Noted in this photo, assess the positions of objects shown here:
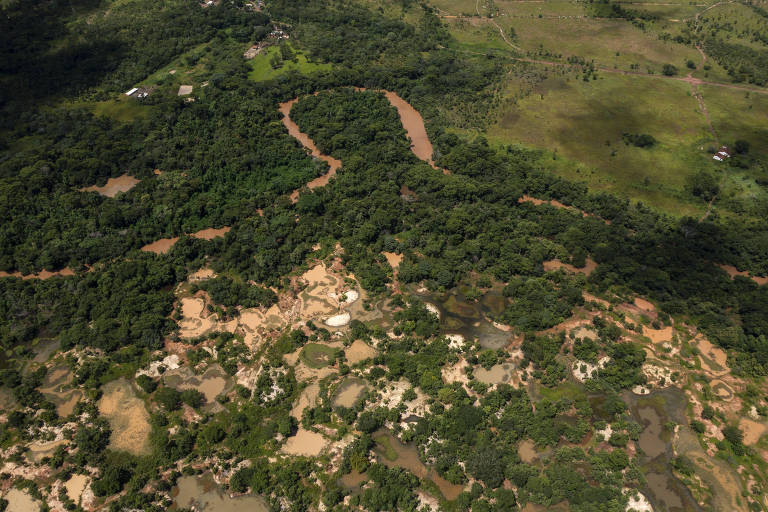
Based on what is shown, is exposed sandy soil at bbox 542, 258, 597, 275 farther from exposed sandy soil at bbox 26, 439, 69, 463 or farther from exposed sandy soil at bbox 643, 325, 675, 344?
exposed sandy soil at bbox 26, 439, 69, 463

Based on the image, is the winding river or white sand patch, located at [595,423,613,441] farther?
the winding river

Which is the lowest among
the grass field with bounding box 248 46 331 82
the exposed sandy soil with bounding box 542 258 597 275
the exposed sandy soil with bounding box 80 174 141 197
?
the exposed sandy soil with bounding box 542 258 597 275

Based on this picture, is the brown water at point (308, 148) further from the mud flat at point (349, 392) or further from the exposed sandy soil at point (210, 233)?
the mud flat at point (349, 392)

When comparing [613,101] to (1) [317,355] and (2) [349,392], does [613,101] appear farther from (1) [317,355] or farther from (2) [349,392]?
(2) [349,392]

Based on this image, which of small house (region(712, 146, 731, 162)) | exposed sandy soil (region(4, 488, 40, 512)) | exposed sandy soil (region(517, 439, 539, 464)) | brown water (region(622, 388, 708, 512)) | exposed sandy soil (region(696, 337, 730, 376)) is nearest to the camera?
exposed sandy soil (region(4, 488, 40, 512))

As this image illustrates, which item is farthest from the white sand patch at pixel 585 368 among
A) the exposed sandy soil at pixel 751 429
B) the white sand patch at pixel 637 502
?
the exposed sandy soil at pixel 751 429

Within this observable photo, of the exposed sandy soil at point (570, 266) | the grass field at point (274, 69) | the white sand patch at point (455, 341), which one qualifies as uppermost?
the grass field at point (274, 69)

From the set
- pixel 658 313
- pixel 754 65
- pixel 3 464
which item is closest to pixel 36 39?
pixel 3 464

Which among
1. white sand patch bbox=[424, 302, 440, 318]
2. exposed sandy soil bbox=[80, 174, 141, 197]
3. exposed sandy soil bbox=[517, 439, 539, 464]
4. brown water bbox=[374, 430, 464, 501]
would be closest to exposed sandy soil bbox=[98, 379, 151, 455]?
brown water bbox=[374, 430, 464, 501]
